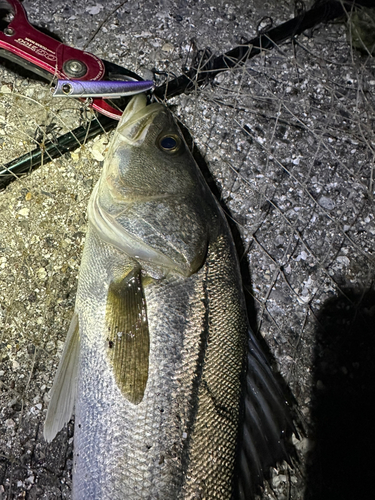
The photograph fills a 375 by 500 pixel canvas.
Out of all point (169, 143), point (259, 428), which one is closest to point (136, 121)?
point (169, 143)

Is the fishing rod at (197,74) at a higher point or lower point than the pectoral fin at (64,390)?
higher

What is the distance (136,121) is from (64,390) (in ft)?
4.66

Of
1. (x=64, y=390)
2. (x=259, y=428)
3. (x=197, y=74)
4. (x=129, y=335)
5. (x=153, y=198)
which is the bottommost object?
(x=64, y=390)

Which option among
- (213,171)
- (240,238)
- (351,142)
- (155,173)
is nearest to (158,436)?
(155,173)

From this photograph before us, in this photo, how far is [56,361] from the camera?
7.58 feet

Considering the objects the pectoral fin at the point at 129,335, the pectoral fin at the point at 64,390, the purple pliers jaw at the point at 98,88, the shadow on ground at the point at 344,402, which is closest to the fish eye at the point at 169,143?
the purple pliers jaw at the point at 98,88

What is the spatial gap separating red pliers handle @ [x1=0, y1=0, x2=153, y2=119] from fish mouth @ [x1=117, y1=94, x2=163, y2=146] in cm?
19

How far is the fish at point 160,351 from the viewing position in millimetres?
1689

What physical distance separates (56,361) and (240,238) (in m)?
1.36

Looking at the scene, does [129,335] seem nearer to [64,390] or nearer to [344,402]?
[64,390]

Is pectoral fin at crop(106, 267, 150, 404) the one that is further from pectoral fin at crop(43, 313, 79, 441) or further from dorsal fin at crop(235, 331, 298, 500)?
dorsal fin at crop(235, 331, 298, 500)

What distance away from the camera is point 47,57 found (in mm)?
2277

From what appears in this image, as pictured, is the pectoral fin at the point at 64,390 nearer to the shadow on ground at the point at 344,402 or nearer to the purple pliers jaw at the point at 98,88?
the purple pliers jaw at the point at 98,88

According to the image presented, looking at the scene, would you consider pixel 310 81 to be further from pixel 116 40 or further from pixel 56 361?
pixel 56 361
